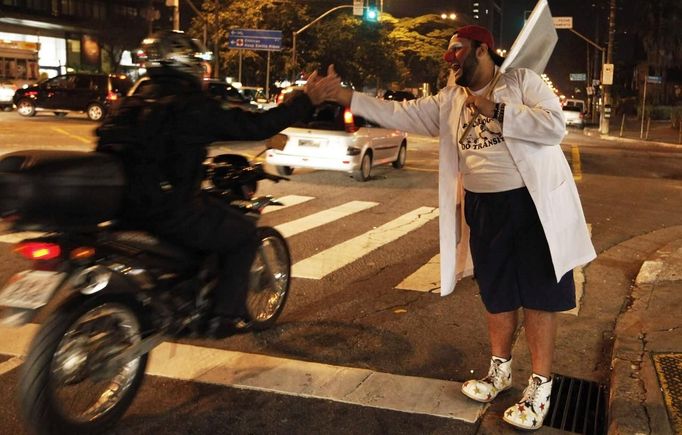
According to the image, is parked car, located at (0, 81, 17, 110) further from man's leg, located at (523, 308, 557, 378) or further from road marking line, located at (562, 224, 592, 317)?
man's leg, located at (523, 308, 557, 378)

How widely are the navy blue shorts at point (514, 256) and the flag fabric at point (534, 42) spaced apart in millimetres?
647

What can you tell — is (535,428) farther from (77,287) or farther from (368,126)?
(368,126)

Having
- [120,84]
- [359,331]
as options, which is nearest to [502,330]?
[359,331]

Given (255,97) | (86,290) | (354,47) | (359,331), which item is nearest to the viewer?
(86,290)

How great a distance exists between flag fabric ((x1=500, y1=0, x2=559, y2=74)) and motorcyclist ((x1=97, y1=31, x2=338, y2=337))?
963 mm

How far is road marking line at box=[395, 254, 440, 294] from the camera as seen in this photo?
6578mm

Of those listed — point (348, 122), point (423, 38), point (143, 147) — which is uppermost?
point (423, 38)

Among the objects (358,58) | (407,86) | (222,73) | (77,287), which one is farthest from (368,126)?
(407,86)

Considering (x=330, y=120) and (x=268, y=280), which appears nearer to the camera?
(x=268, y=280)

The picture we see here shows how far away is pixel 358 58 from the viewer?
168ft

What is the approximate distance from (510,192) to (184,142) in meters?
1.70

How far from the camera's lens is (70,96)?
27797 millimetres

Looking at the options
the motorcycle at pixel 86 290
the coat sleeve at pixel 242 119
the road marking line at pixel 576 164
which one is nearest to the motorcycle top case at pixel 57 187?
the motorcycle at pixel 86 290

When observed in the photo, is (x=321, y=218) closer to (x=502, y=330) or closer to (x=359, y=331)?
(x=359, y=331)
